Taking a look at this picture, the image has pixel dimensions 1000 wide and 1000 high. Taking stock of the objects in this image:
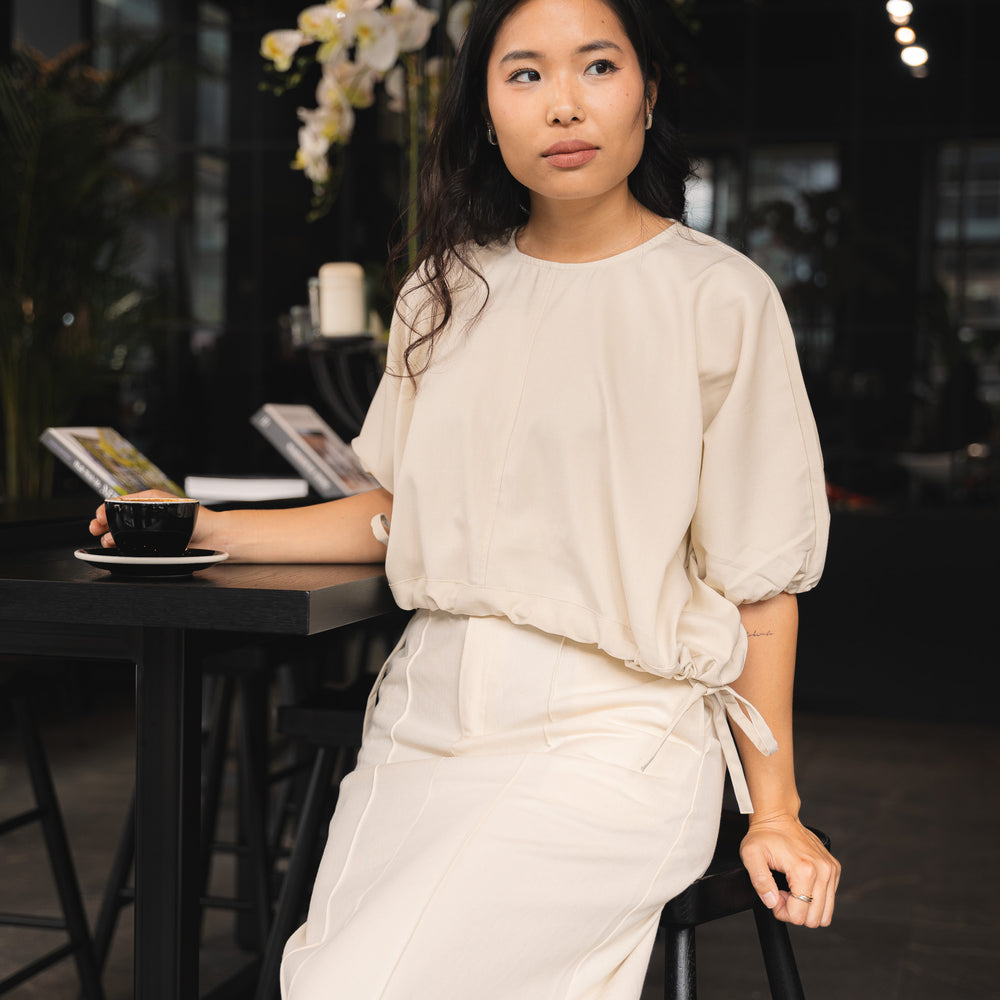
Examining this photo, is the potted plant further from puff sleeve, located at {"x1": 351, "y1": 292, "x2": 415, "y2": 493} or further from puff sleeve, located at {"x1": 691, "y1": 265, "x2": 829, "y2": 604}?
puff sleeve, located at {"x1": 691, "y1": 265, "x2": 829, "y2": 604}

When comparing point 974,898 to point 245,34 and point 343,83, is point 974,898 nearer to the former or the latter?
point 343,83

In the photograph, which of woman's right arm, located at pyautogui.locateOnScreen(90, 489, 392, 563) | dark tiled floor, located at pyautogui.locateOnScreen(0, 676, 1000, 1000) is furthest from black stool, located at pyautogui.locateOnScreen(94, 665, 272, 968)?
woman's right arm, located at pyautogui.locateOnScreen(90, 489, 392, 563)

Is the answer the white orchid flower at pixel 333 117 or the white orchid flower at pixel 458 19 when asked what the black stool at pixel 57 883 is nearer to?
the white orchid flower at pixel 333 117

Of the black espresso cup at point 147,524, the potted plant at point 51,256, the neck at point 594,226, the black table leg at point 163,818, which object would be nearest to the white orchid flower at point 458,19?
the neck at point 594,226

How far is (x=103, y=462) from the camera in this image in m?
1.72

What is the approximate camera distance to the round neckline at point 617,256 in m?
1.29

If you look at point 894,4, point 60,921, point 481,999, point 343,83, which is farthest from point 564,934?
point 894,4

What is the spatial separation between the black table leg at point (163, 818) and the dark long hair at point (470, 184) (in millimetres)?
404

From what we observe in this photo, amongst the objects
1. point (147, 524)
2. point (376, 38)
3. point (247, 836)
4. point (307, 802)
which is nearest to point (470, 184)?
point (147, 524)

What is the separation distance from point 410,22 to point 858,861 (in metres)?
2.29

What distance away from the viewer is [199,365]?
24.9 ft

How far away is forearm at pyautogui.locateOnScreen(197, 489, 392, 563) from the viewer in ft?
4.63

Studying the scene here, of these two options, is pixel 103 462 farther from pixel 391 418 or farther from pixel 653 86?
pixel 653 86

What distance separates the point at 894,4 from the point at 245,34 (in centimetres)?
372
